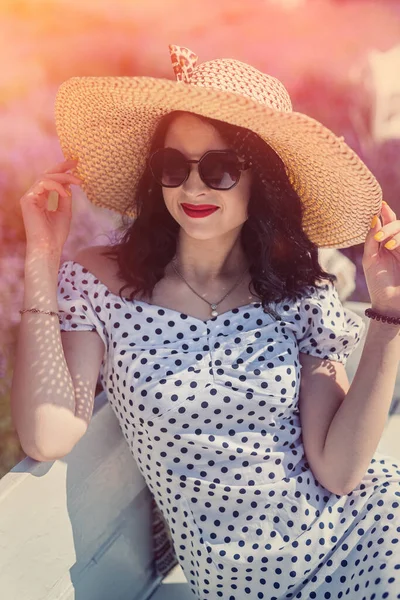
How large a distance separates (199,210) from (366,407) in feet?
1.78

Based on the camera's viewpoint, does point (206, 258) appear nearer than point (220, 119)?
No

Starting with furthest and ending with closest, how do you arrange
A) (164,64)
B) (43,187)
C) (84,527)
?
(164,64)
(84,527)
(43,187)

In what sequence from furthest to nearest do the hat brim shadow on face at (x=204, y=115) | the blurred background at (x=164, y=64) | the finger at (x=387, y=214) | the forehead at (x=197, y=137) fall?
the blurred background at (x=164, y=64), the finger at (x=387, y=214), the forehead at (x=197, y=137), the hat brim shadow on face at (x=204, y=115)

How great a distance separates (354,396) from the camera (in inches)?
A: 53.1

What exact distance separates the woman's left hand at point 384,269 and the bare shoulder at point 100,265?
549 mm

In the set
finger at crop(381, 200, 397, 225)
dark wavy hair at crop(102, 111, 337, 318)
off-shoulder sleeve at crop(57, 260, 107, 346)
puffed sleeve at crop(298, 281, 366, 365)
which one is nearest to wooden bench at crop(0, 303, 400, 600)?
off-shoulder sleeve at crop(57, 260, 107, 346)

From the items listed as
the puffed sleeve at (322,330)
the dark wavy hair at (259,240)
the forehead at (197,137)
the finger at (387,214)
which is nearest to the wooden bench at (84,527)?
the dark wavy hair at (259,240)

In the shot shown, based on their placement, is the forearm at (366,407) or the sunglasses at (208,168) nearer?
the sunglasses at (208,168)

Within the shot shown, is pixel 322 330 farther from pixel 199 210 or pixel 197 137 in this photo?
pixel 197 137

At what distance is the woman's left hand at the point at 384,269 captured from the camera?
133 cm

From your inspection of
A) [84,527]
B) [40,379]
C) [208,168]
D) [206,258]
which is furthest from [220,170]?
[84,527]

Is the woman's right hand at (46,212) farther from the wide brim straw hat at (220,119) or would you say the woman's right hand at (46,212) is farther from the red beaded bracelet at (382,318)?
the red beaded bracelet at (382,318)

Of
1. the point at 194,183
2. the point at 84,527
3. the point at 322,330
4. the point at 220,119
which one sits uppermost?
the point at 220,119

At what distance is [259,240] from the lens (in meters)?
1.48
